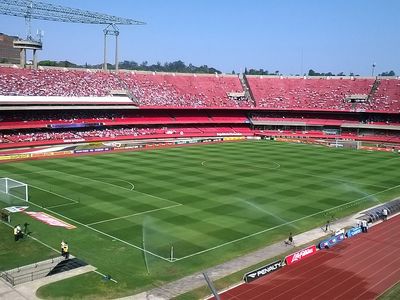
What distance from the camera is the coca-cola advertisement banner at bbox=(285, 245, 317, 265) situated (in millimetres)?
24969

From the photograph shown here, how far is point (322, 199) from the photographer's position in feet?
133

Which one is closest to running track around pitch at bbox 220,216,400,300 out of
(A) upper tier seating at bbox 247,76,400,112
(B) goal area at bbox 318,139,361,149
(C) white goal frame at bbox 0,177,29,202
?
(C) white goal frame at bbox 0,177,29,202

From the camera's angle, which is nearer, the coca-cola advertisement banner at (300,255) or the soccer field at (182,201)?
the coca-cola advertisement banner at (300,255)

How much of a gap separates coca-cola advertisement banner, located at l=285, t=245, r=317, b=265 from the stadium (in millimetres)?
132

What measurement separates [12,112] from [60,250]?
167ft

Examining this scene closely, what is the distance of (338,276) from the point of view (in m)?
23.5

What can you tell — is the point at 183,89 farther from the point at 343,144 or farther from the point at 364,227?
the point at 364,227

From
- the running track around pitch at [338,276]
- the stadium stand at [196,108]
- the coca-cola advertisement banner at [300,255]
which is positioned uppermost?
the stadium stand at [196,108]

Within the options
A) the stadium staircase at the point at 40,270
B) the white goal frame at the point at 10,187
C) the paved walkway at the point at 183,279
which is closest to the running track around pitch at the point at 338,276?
the paved walkway at the point at 183,279

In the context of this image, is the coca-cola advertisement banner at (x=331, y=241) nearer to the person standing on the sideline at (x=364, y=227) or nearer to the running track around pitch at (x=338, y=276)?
the running track around pitch at (x=338, y=276)

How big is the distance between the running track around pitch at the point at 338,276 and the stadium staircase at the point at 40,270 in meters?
8.84

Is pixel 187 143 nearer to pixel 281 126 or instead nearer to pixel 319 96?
pixel 281 126

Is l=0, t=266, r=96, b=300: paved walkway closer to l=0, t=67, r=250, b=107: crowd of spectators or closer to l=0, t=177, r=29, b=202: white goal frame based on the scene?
l=0, t=177, r=29, b=202: white goal frame

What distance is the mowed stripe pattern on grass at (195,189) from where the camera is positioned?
3145cm
